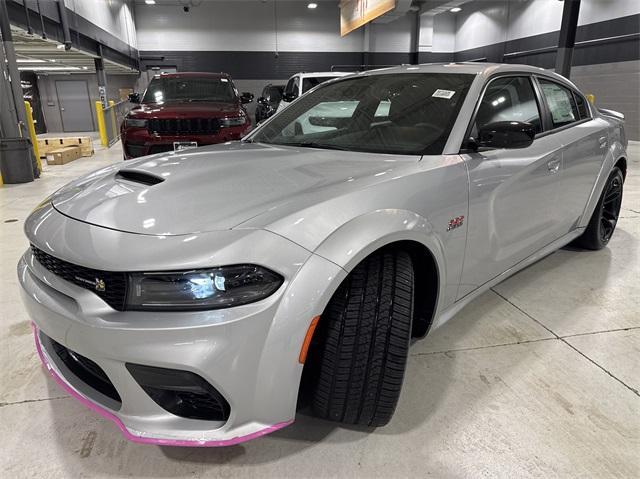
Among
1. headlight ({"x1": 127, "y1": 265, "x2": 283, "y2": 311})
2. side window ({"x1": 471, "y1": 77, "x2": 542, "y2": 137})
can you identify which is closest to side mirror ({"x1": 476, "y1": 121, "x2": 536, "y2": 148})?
side window ({"x1": 471, "y1": 77, "x2": 542, "y2": 137})

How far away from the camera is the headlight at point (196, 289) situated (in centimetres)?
117

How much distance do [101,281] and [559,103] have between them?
8.81 feet

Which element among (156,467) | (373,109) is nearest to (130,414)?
(156,467)

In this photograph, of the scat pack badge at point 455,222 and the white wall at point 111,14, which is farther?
the white wall at point 111,14

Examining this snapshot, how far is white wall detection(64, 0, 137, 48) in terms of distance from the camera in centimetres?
1166

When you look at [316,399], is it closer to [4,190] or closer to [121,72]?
[4,190]

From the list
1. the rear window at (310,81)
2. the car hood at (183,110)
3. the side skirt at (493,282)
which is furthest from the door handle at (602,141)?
the rear window at (310,81)

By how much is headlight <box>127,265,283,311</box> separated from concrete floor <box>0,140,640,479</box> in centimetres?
62

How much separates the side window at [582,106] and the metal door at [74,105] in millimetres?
21299

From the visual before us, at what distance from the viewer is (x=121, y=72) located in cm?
1902

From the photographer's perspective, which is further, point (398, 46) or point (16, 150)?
point (398, 46)

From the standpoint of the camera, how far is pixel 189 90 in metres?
6.54

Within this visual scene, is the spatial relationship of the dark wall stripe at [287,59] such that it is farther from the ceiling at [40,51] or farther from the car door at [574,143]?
the car door at [574,143]

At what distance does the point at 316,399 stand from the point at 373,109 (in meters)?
1.43
